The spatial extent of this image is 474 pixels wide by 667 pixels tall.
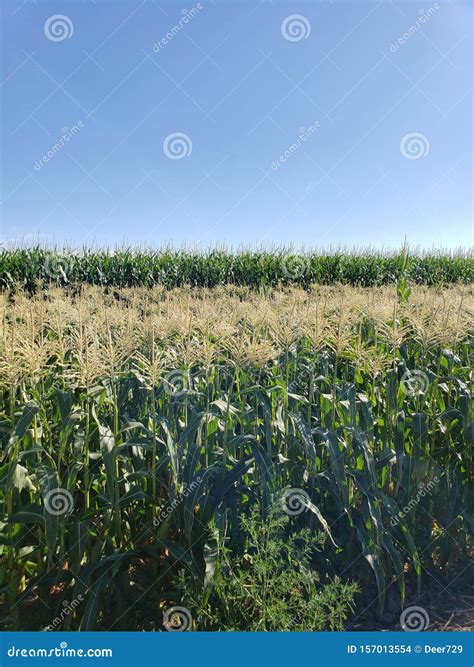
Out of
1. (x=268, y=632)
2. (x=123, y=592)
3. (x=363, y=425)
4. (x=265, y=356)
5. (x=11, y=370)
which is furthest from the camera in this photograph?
(x=363, y=425)

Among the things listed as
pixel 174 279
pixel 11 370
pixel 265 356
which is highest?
pixel 174 279

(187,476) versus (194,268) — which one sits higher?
(194,268)

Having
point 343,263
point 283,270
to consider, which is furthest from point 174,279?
point 343,263

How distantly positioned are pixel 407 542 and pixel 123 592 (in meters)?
1.99

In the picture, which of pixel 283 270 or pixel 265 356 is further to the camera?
pixel 283 270

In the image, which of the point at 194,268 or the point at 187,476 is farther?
the point at 194,268

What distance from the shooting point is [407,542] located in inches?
131

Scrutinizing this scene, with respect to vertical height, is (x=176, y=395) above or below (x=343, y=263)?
below

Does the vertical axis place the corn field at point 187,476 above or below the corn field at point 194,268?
below

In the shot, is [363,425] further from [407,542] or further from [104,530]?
[104,530]

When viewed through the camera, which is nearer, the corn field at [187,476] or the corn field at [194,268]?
the corn field at [187,476]

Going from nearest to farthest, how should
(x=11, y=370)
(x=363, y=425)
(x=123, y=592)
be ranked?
(x=11, y=370)
(x=123, y=592)
(x=363, y=425)

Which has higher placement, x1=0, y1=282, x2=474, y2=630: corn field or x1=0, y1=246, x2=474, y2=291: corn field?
x1=0, y1=246, x2=474, y2=291: corn field

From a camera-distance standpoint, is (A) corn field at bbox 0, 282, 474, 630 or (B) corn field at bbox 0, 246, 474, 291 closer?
(A) corn field at bbox 0, 282, 474, 630
